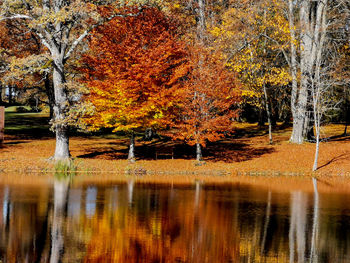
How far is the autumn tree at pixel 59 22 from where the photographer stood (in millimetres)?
28078

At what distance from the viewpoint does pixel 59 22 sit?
98.1 feet

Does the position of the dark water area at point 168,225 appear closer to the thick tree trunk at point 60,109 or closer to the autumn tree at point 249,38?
the thick tree trunk at point 60,109

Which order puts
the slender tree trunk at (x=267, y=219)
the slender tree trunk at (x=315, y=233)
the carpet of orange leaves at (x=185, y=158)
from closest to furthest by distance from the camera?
1. the slender tree trunk at (x=315, y=233)
2. the slender tree trunk at (x=267, y=219)
3. the carpet of orange leaves at (x=185, y=158)

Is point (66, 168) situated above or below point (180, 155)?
below

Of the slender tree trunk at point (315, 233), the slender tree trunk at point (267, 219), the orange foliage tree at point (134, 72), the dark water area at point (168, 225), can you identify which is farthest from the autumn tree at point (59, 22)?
the slender tree trunk at point (315, 233)

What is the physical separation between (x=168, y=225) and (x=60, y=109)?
17719mm

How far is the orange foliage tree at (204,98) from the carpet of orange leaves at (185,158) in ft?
7.36

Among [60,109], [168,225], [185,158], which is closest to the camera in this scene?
[168,225]

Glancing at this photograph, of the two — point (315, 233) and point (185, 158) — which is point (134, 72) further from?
point (315, 233)

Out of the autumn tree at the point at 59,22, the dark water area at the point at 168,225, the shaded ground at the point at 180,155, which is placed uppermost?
the autumn tree at the point at 59,22

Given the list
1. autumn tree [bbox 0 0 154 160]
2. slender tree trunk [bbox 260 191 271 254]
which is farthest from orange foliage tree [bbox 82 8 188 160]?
slender tree trunk [bbox 260 191 271 254]

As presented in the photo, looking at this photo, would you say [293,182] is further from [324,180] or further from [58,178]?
[58,178]

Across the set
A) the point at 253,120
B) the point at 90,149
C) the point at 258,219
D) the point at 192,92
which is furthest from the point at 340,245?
the point at 253,120

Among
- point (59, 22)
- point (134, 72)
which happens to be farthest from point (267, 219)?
point (59, 22)
